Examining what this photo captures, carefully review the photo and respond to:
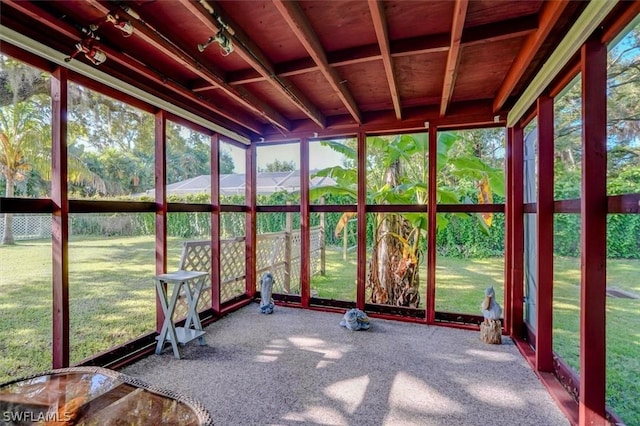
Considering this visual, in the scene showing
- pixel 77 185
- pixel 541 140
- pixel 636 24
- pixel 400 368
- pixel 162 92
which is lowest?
pixel 400 368

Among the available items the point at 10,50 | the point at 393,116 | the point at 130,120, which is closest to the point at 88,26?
the point at 10,50

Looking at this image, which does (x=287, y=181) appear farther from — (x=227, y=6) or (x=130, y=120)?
(x=227, y=6)

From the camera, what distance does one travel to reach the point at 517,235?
10.8 ft

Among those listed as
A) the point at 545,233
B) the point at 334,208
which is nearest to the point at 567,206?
the point at 545,233

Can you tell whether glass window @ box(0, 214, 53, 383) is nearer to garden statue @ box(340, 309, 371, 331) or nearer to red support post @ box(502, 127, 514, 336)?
garden statue @ box(340, 309, 371, 331)

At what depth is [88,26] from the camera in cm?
191

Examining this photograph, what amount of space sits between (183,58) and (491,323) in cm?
389

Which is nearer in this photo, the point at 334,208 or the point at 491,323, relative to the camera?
the point at 491,323

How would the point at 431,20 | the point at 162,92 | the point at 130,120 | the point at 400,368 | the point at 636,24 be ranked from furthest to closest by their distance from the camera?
the point at 130,120 < the point at 162,92 < the point at 400,368 < the point at 431,20 < the point at 636,24

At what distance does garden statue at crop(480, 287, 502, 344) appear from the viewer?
3.13 metres

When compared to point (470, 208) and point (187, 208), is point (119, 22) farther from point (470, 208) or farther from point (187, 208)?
point (470, 208)

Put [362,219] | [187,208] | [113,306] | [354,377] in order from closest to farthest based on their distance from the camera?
[354,377]
[187,208]
[113,306]
[362,219]

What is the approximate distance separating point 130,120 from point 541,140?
13.7 feet

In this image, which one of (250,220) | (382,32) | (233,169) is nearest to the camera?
(382,32)
